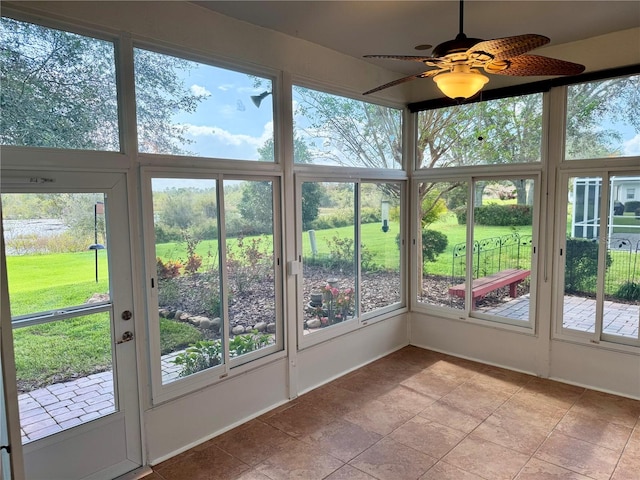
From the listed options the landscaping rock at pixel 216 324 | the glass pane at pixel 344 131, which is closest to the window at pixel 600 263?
the glass pane at pixel 344 131

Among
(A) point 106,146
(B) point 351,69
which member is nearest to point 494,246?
(B) point 351,69

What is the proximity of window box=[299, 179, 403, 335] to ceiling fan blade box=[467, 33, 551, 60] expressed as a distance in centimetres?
198

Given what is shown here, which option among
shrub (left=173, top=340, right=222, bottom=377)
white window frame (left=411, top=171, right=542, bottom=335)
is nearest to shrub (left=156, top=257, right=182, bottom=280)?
shrub (left=173, top=340, right=222, bottom=377)

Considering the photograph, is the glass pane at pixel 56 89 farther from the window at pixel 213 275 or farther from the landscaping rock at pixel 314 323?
the landscaping rock at pixel 314 323

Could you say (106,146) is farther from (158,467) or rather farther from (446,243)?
(446,243)

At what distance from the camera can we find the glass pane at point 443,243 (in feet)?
14.8

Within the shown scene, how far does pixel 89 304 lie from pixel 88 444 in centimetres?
83

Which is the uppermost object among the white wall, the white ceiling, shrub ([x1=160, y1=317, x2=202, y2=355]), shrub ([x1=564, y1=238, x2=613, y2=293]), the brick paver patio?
the white ceiling

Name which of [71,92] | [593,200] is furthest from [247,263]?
[593,200]

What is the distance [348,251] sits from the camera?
422 centimetres

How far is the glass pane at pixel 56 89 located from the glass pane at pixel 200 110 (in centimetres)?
20

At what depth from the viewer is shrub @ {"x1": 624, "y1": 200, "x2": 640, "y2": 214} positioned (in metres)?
3.48

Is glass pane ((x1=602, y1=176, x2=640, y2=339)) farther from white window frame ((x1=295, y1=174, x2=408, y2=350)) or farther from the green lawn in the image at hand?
the green lawn

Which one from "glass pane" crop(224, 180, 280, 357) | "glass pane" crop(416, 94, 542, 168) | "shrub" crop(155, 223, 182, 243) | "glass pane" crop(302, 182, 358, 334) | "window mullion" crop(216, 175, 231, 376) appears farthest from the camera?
"glass pane" crop(416, 94, 542, 168)
